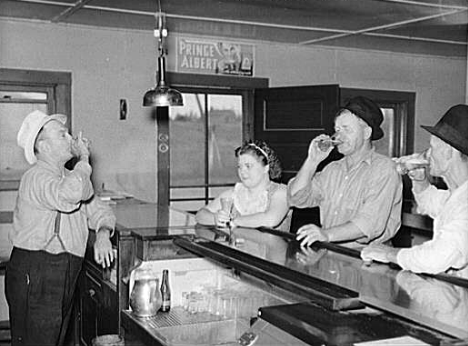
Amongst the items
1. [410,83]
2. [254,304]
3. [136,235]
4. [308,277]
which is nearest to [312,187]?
[254,304]

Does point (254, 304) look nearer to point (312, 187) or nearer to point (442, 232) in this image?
point (312, 187)

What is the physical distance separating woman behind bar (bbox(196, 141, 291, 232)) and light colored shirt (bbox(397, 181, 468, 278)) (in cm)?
123

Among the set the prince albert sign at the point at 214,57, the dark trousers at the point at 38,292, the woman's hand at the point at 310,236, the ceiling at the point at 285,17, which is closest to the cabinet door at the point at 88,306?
the dark trousers at the point at 38,292

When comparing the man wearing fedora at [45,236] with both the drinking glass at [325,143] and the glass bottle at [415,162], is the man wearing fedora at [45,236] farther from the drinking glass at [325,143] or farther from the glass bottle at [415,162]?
the glass bottle at [415,162]

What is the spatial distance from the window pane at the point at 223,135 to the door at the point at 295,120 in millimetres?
269

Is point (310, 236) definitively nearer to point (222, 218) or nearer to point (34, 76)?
point (222, 218)

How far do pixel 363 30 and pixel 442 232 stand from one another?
14.2 feet

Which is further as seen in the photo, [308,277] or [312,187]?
[312,187]

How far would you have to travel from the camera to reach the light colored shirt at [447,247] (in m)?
1.92

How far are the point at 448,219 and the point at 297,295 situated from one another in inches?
24.0

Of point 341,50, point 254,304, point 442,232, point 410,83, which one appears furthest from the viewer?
point 410,83

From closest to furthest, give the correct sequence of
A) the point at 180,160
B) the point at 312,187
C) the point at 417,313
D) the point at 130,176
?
the point at 417,313 < the point at 312,187 < the point at 130,176 < the point at 180,160

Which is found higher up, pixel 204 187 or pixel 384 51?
pixel 384 51

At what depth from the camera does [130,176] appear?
6035mm
